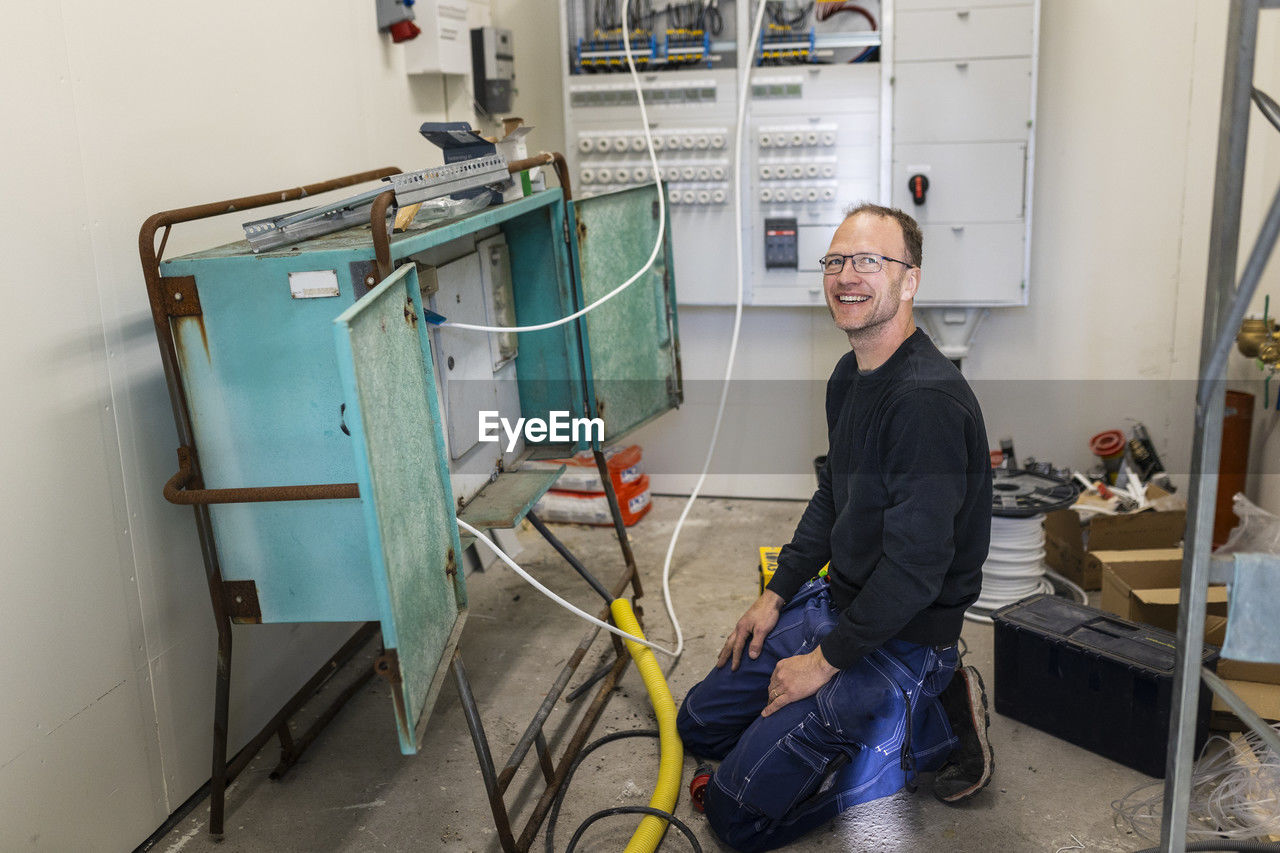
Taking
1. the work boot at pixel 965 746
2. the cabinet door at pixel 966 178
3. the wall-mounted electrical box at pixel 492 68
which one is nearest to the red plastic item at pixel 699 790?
the work boot at pixel 965 746

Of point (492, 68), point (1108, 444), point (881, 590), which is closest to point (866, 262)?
point (881, 590)

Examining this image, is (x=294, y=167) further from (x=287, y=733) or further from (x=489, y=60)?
(x=287, y=733)

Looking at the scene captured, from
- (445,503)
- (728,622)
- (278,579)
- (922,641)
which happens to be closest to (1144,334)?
(728,622)

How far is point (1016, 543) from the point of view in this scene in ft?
9.77

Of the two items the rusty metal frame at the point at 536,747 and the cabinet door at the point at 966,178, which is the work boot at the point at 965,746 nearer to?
the rusty metal frame at the point at 536,747

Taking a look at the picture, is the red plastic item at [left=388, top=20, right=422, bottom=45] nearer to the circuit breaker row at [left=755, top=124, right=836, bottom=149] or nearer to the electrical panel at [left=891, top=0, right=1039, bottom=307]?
the circuit breaker row at [left=755, top=124, right=836, bottom=149]

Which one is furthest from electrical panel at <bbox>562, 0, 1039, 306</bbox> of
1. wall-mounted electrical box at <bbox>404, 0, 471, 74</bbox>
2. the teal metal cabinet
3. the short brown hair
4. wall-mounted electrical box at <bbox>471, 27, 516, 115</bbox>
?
the teal metal cabinet

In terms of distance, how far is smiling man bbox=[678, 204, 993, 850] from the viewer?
1.91 m

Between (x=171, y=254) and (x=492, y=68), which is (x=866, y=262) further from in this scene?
(x=492, y=68)

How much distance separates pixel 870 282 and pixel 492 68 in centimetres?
185

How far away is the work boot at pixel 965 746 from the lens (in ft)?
7.10

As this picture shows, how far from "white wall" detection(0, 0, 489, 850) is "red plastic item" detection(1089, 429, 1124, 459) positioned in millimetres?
2686

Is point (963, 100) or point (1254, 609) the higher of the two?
point (963, 100)

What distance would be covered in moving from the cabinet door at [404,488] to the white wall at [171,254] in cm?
66
